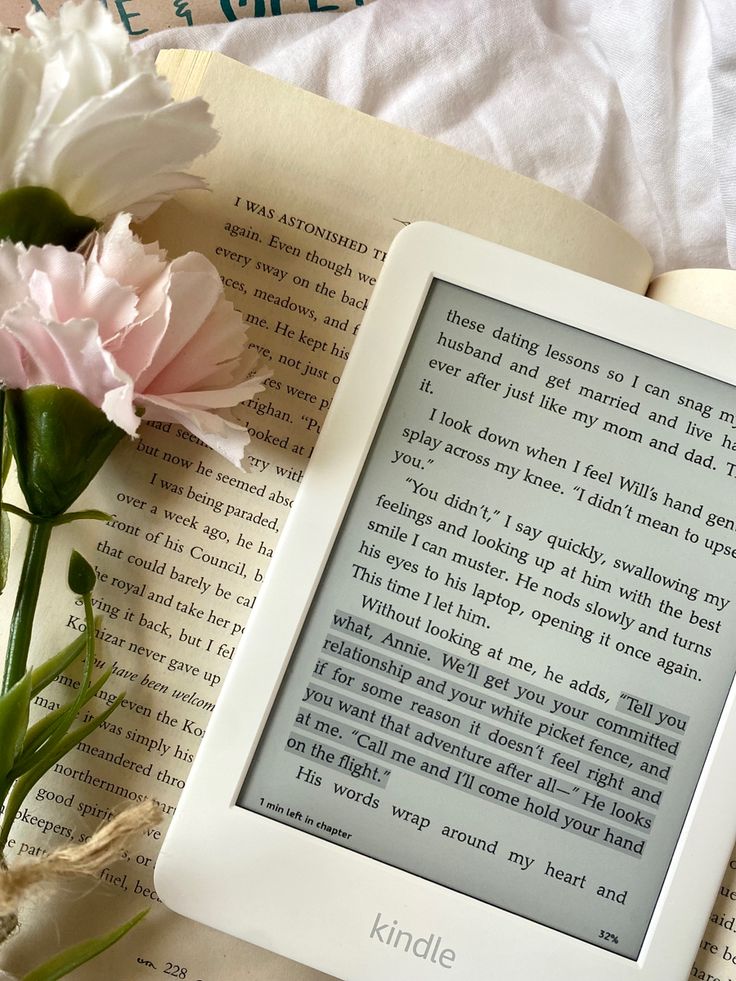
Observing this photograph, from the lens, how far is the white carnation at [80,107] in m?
0.35

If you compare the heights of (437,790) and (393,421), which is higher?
(393,421)

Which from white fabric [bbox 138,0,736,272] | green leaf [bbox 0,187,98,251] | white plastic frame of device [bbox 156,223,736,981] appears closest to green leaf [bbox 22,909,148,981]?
white plastic frame of device [bbox 156,223,736,981]

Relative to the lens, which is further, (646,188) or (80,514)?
(646,188)

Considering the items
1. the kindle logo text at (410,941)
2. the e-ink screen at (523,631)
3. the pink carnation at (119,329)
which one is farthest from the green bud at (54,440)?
the kindle logo text at (410,941)

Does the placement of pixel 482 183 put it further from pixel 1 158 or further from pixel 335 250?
pixel 1 158

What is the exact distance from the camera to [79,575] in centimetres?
41

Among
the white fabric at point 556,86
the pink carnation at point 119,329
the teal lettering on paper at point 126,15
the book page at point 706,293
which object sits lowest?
the pink carnation at point 119,329

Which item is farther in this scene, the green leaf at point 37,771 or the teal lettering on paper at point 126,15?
the teal lettering on paper at point 126,15

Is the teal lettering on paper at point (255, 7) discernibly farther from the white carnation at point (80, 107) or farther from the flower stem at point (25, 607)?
the flower stem at point (25, 607)

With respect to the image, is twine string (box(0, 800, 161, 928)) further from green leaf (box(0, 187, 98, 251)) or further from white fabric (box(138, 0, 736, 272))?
white fabric (box(138, 0, 736, 272))

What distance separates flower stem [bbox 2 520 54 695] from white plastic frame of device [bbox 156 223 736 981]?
9cm

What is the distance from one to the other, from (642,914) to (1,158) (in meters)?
0.41

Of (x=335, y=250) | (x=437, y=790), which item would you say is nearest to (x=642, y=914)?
(x=437, y=790)

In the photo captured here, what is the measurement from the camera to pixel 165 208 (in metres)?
0.46
